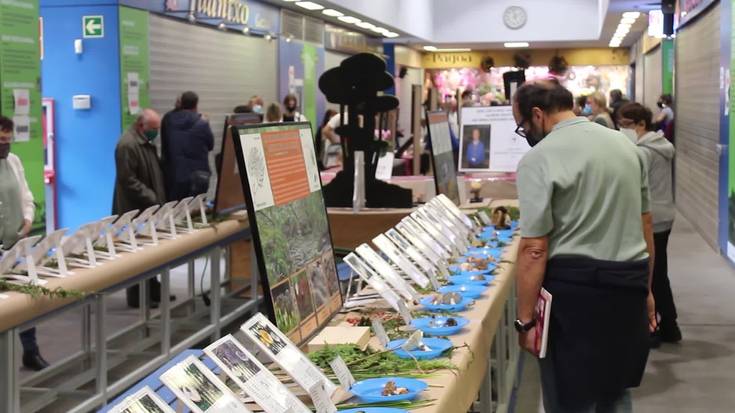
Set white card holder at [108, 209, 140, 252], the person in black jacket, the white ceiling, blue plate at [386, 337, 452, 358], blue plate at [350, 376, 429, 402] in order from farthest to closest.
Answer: the white ceiling
the person in black jacket
white card holder at [108, 209, 140, 252]
blue plate at [386, 337, 452, 358]
blue plate at [350, 376, 429, 402]

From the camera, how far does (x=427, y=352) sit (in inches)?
122

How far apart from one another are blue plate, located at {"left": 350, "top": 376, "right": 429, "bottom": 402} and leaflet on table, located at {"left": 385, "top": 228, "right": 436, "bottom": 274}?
1504mm

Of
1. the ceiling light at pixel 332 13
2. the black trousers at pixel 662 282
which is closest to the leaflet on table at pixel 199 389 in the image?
the black trousers at pixel 662 282

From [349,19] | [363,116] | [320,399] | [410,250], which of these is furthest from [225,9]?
[320,399]

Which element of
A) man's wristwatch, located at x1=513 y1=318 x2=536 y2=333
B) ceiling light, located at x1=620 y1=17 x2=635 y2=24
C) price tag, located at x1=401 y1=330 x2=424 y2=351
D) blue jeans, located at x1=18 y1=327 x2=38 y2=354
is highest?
ceiling light, located at x1=620 y1=17 x2=635 y2=24

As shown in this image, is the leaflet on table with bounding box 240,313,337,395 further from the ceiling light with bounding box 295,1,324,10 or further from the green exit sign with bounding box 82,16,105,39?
the ceiling light with bounding box 295,1,324,10

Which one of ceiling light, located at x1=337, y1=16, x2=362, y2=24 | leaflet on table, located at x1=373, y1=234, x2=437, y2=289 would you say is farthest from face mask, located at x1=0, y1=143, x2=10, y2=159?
ceiling light, located at x1=337, y1=16, x2=362, y2=24

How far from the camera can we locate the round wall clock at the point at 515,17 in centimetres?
2523

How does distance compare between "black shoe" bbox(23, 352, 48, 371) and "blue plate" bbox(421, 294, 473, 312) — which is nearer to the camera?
"blue plate" bbox(421, 294, 473, 312)

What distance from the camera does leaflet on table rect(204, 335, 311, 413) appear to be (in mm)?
2203

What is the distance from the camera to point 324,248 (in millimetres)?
3418

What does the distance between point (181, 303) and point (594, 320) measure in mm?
4923

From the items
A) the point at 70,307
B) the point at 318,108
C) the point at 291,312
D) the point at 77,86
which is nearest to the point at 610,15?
the point at 318,108

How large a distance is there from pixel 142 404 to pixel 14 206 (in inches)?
176
